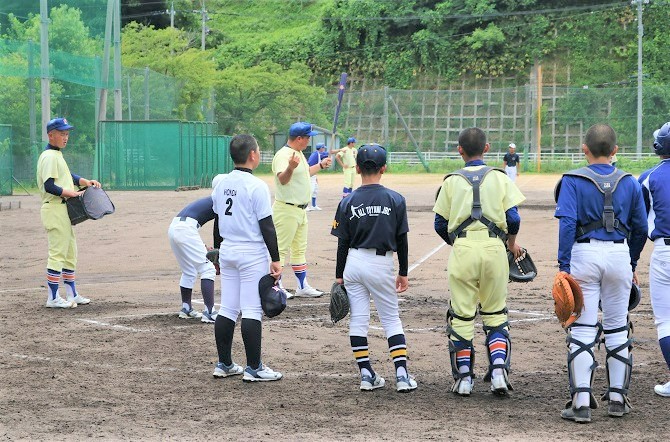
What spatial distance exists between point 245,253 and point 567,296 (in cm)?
248

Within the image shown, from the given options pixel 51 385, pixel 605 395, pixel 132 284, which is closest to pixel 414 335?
pixel 605 395

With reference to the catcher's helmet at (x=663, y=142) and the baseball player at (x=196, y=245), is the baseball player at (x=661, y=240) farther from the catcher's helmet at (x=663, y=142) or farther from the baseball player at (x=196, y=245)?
the baseball player at (x=196, y=245)

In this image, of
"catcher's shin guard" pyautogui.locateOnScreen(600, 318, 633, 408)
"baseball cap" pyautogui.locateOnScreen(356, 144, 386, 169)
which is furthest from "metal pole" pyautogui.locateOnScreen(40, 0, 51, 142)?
"catcher's shin guard" pyautogui.locateOnScreen(600, 318, 633, 408)

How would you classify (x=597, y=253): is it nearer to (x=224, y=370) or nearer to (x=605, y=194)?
(x=605, y=194)

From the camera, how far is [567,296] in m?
5.92

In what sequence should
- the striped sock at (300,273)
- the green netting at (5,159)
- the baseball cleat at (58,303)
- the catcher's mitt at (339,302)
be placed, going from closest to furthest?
the catcher's mitt at (339,302), the baseball cleat at (58,303), the striped sock at (300,273), the green netting at (5,159)

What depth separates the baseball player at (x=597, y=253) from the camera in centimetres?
607

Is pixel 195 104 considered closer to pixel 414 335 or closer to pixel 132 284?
pixel 132 284

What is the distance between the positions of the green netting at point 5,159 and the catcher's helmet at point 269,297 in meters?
25.0

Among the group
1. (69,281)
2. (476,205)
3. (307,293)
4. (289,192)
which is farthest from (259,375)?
(69,281)

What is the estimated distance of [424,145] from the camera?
62.7 meters

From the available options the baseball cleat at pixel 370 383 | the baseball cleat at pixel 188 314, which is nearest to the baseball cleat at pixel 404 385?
the baseball cleat at pixel 370 383

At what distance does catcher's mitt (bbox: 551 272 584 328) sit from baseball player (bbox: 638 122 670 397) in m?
0.82

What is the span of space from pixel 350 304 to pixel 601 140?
6.82ft
